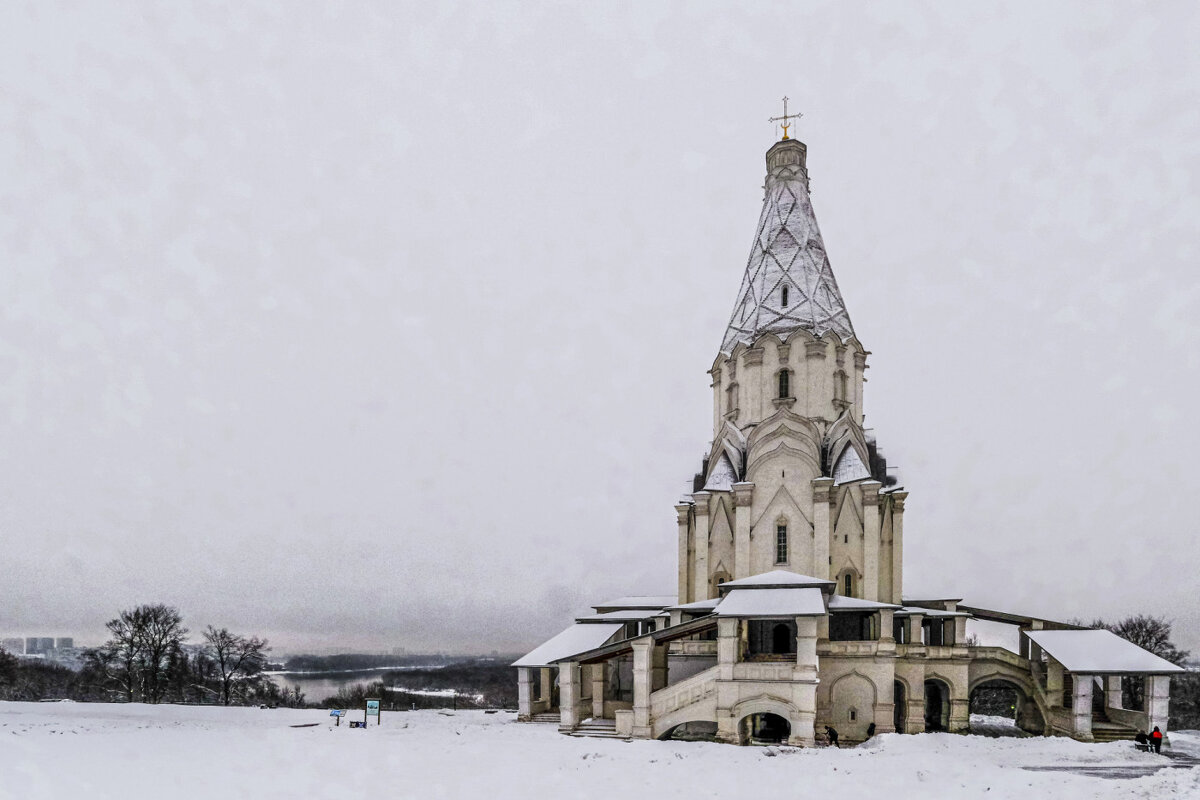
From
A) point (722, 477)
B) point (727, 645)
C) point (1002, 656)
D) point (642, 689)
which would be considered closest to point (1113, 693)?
point (1002, 656)

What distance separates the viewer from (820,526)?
3173cm

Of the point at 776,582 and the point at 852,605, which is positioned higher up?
the point at 776,582

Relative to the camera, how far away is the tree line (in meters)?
43.7

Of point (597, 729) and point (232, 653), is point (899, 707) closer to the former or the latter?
point (597, 729)

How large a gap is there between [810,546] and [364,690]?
4054 centimetres

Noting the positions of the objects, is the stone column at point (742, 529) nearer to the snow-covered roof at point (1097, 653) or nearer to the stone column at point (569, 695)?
the stone column at point (569, 695)

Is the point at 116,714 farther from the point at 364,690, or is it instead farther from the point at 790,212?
the point at 790,212

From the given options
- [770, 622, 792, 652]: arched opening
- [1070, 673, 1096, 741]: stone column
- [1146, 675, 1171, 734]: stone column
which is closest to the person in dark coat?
[770, 622, 792, 652]: arched opening

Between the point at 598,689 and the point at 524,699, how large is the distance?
365 centimetres

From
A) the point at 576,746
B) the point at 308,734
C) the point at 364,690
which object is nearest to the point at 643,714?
the point at 576,746

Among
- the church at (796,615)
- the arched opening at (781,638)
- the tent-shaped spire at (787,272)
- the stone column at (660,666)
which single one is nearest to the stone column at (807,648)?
the church at (796,615)

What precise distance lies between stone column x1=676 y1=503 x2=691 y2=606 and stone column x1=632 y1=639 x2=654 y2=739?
33.2 feet

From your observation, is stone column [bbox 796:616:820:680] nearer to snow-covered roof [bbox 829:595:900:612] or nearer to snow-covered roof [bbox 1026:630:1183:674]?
snow-covered roof [bbox 829:595:900:612]

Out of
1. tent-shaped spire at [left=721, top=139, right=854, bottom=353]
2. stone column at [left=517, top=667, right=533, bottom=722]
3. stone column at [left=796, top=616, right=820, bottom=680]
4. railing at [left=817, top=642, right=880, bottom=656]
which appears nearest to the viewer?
stone column at [left=796, top=616, right=820, bottom=680]
